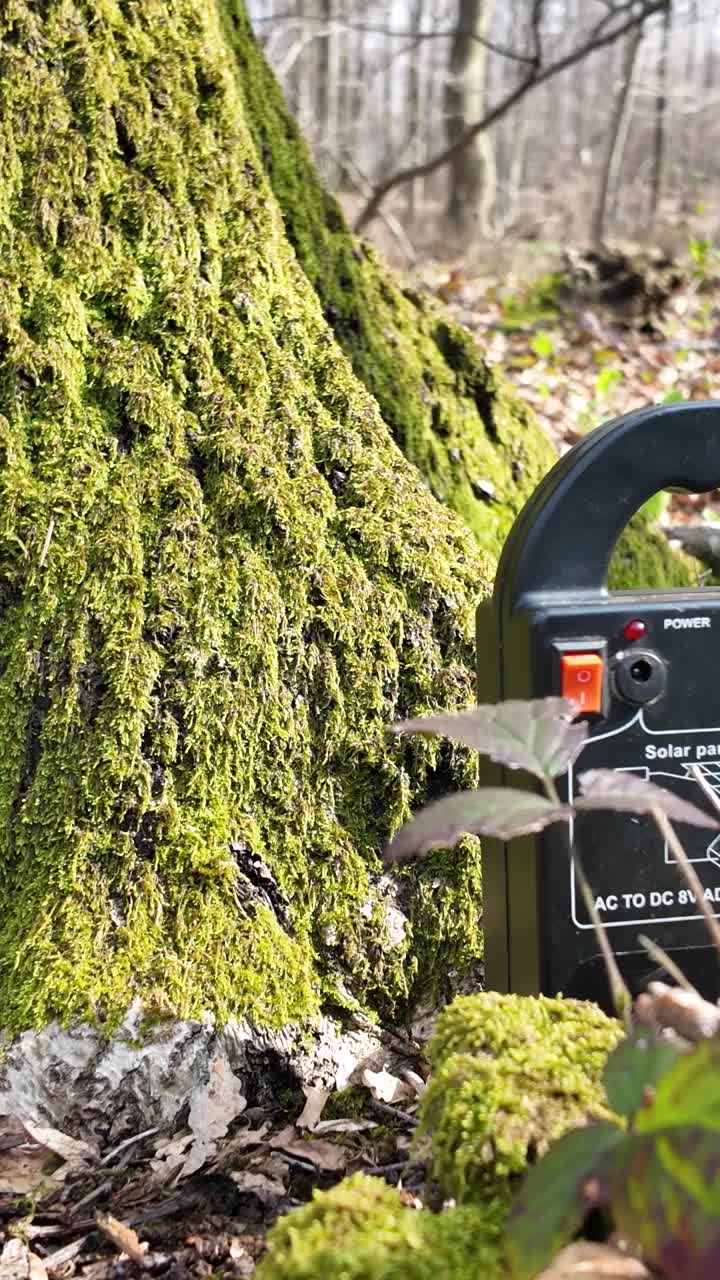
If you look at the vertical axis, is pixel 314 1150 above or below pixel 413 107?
below

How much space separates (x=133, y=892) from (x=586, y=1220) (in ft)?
3.51

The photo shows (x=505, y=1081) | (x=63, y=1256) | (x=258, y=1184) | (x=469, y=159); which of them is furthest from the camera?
(x=469, y=159)

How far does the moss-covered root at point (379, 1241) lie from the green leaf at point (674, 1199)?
0.31 metres

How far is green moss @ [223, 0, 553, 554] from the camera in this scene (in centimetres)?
342

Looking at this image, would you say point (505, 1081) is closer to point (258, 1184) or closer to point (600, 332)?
point (258, 1184)

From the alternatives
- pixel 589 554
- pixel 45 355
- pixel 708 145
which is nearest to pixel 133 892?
pixel 589 554

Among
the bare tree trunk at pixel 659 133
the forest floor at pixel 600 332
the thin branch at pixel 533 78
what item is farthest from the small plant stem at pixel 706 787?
the bare tree trunk at pixel 659 133

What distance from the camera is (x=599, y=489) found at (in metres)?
1.87

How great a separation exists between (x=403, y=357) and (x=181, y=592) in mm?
1573

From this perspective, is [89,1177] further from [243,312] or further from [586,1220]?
[243,312]

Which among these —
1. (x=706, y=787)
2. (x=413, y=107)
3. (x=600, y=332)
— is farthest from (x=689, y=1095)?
(x=413, y=107)

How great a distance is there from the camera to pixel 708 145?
49.1ft

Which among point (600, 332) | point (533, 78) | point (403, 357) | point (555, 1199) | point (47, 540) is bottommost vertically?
point (555, 1199)

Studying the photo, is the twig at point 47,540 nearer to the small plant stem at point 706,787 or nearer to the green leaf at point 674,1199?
the small plant stem at point 706,787
